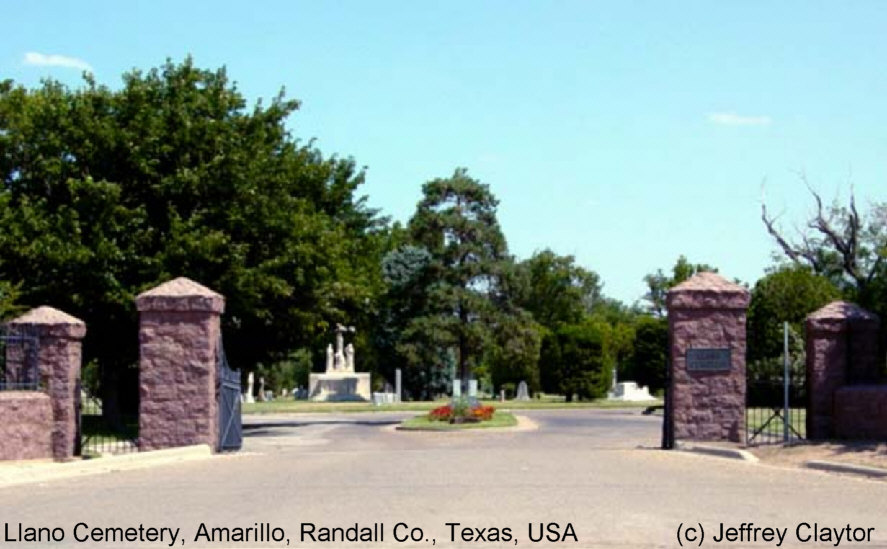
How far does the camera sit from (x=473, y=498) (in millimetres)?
13945

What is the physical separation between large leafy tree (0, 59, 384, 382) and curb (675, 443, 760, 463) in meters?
12.8

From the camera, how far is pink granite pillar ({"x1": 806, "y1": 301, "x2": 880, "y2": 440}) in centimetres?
2211

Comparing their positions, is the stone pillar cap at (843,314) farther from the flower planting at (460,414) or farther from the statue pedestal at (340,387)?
the statue pedestal at (340,387)

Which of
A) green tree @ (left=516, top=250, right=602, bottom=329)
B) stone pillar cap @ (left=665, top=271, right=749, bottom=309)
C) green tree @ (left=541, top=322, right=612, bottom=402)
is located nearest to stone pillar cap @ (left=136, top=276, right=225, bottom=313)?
stone pillar cap @ (left=665, top=271, right=749, bottom=309)

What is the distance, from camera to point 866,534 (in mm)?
11445

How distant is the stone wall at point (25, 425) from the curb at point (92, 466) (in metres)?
0.48

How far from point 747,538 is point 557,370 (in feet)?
195

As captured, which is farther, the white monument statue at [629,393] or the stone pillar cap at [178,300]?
the white monument statue at [629,393]

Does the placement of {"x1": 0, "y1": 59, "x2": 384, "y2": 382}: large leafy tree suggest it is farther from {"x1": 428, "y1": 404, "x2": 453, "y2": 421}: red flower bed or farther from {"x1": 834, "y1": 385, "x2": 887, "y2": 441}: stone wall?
{"x1": 834, "y1": 385, "x2": 887, "y2": 441}: stone wall

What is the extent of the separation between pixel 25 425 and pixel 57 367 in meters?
1.29

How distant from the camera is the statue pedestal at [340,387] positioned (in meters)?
79.9

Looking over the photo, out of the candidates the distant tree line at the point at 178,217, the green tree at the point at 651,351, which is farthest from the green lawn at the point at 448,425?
the green tree at the point at 651,351

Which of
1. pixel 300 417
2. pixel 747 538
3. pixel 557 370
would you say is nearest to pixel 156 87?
pixel 300 417

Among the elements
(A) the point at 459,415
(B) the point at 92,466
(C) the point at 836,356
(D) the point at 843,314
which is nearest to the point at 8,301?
(B) the point at 92,466
